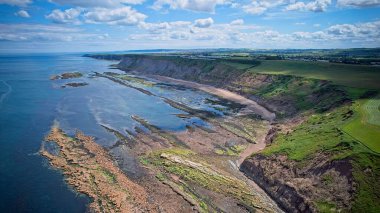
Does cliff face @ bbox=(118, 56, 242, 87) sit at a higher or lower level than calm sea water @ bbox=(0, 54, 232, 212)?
higher

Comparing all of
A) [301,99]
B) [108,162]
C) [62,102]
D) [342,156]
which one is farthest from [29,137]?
[301,99]

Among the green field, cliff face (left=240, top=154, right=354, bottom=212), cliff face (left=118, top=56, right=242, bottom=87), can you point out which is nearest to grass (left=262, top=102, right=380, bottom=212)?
cliff face (left=240, top=154, right=354, bottom=212)

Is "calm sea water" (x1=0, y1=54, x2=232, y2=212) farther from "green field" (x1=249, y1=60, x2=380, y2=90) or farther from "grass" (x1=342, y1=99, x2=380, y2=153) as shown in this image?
"green field" (x1=249, y1=60, x2=380, y2=90)

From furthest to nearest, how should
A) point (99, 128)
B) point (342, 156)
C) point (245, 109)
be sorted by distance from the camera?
point (245, 109) → point (99, 128) → point (342, 156)


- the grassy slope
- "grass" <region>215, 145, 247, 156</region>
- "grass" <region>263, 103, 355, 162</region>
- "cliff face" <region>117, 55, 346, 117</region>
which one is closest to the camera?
the grassy slope

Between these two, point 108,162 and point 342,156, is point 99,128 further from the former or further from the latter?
point 342,156

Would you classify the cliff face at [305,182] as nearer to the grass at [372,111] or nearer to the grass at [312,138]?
A: the grass at [312,138]

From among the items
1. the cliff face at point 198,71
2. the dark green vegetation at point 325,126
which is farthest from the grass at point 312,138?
the cliff face at point 198,71
